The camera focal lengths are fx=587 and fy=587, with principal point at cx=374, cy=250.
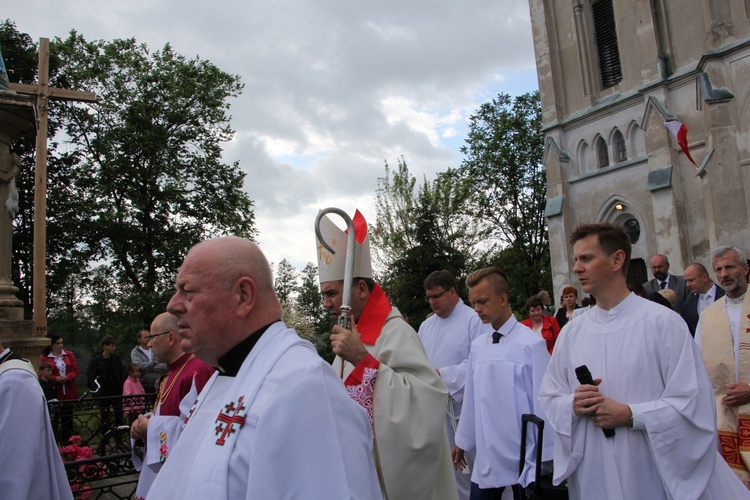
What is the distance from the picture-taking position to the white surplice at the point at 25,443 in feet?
10.8

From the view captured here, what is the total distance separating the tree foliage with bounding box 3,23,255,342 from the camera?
23.7 m

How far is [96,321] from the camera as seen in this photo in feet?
79.6

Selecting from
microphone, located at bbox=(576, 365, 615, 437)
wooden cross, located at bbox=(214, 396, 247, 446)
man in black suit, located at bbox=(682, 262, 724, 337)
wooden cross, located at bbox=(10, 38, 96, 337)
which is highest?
wooden cross, located at bbox=(10, 38, 96, 337)

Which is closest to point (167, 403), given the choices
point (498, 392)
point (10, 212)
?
point (498, 392)

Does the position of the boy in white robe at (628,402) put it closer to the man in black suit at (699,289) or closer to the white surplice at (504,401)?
the white surplice at (504,401)

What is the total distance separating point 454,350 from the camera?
6.36 m

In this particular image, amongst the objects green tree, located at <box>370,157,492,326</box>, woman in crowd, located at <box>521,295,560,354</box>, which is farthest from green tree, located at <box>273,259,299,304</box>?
woman in crowd, located at <box>521,295,560,354</box>

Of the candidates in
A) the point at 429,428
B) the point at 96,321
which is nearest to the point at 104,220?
the point at 96,321

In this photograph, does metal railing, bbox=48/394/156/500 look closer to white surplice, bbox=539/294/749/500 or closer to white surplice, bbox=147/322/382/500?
white surplice, bbox=539/294/749/500

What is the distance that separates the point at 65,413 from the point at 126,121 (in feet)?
62.4

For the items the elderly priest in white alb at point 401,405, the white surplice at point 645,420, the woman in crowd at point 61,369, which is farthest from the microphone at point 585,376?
the woman in crowd at point 61,369

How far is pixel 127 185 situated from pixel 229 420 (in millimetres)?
25479

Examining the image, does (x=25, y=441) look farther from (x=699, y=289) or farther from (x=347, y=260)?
(x=699, y=289)

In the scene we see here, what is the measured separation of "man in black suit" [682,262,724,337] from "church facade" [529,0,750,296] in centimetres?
1237
